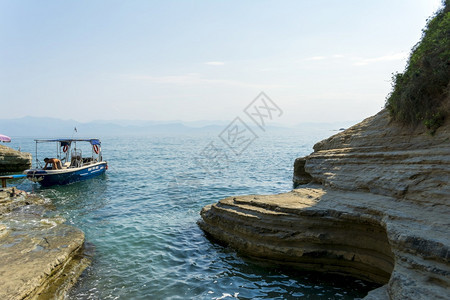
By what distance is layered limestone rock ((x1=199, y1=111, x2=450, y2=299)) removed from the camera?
282 inches

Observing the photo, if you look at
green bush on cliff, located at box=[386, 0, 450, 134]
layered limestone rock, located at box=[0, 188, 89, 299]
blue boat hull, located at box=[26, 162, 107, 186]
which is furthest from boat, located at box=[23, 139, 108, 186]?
green bush on cliff, located at box=[386, 0, 450, 134]

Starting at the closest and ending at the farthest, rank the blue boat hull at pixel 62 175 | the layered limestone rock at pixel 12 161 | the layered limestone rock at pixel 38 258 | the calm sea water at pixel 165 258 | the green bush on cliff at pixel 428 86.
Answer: the layered limestone rock at pixel 38 258, the calm sea water at pixel 165 258, the green bush on cliff at pixel 428 86, the blue boat hull at pixel 62 175, the layered limestone rock at pixel 12 161

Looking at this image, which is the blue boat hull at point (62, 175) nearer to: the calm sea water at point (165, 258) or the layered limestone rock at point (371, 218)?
the calm sea water at point (165, 258)

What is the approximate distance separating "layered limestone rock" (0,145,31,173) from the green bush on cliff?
3706cm

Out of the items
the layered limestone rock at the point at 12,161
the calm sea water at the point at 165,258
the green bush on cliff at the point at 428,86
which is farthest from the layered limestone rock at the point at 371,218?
the layered limestone rock at the point at 12,161

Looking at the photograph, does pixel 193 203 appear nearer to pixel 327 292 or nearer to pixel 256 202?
pixel 256 202

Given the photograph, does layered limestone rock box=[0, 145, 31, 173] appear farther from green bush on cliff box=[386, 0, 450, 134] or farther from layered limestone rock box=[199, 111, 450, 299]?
green bush on cliff box=[386, 0, 450, 134]

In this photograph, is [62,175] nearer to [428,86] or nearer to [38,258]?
[38,258]

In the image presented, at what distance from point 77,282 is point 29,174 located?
19907 millimetres

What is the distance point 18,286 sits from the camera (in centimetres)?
855

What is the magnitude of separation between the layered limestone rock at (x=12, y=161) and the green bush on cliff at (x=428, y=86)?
37059mm

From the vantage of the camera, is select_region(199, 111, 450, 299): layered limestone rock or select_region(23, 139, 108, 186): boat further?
select_region(23, 139, 108, 186): boat

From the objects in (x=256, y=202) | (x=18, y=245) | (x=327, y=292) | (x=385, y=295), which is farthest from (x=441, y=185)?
(x=18, y=245)

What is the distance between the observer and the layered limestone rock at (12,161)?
114ft
